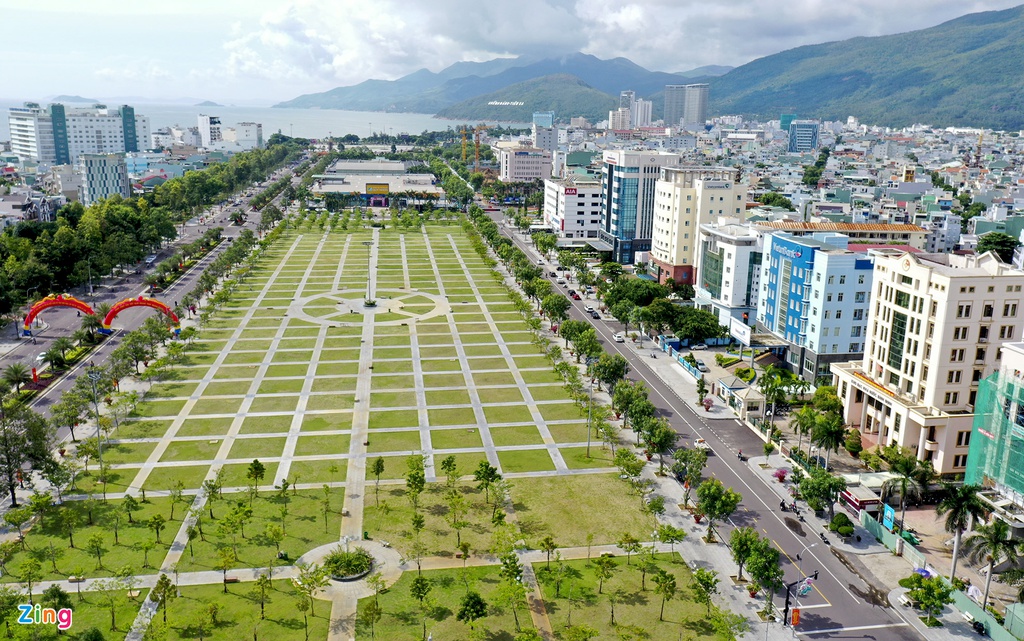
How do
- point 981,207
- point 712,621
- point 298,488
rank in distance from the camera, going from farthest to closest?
point 981,207, point 298,488, point 712,621

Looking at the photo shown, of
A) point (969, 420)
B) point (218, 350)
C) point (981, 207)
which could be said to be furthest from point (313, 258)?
point (981, 207)

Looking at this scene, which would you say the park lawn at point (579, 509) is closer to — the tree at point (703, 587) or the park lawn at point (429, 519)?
the park lawn at point (429, 519)

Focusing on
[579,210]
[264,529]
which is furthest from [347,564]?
[579,210]

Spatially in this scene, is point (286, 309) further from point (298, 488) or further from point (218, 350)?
point (298, 488)

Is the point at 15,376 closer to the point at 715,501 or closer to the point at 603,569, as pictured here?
the point at 603,569

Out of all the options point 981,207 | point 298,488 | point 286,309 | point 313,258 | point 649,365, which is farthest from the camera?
point 981,207

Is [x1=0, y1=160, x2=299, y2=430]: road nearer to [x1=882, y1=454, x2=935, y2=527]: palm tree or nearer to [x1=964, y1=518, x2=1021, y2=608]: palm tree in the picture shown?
[x1=882, y1=454, x2=935, y2=527]: palm tree

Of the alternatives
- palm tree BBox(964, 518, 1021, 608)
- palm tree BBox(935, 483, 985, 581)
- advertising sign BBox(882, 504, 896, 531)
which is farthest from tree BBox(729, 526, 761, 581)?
advertising sign BBox(882, 504, 896, 531)
